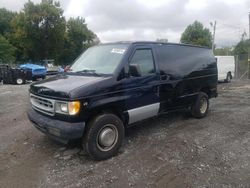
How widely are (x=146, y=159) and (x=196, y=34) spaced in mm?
→ 51891

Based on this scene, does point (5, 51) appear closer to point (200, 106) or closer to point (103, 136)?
point (200, 106)

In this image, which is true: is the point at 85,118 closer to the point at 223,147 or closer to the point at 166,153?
the point at 166,153

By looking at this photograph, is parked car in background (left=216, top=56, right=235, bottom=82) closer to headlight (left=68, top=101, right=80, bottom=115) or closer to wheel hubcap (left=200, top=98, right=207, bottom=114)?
wheel hubcap (left=200, top=98, right=207, bottom=114)

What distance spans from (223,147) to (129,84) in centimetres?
224

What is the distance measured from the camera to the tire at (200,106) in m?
7.24

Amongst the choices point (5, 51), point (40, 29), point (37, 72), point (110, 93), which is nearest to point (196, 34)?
point (40, 29)

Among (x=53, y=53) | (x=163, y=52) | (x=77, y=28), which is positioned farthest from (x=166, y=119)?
(x=77, y=28)

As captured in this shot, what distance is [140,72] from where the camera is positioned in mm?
5262

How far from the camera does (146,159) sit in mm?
4711

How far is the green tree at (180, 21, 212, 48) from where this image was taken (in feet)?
172

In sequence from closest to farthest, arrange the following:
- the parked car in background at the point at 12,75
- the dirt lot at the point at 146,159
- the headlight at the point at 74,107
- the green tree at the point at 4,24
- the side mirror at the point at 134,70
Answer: the dirt lot at the point at 146,159 → the headlight at the point at 74,107 → the side mirror at the point at 134,70 → the parked car in background at the point at 12,75 → the green tree at the point at 4,24

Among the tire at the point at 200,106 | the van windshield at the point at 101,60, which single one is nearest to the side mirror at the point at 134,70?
the van windshield at the point at 101,60

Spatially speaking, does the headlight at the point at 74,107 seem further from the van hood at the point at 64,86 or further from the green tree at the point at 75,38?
the green tree at the point at 75,38

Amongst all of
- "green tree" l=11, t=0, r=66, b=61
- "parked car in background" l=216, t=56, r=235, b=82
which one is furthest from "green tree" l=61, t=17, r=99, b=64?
"parked car in background" l=216, t=56, r=235, b=82
